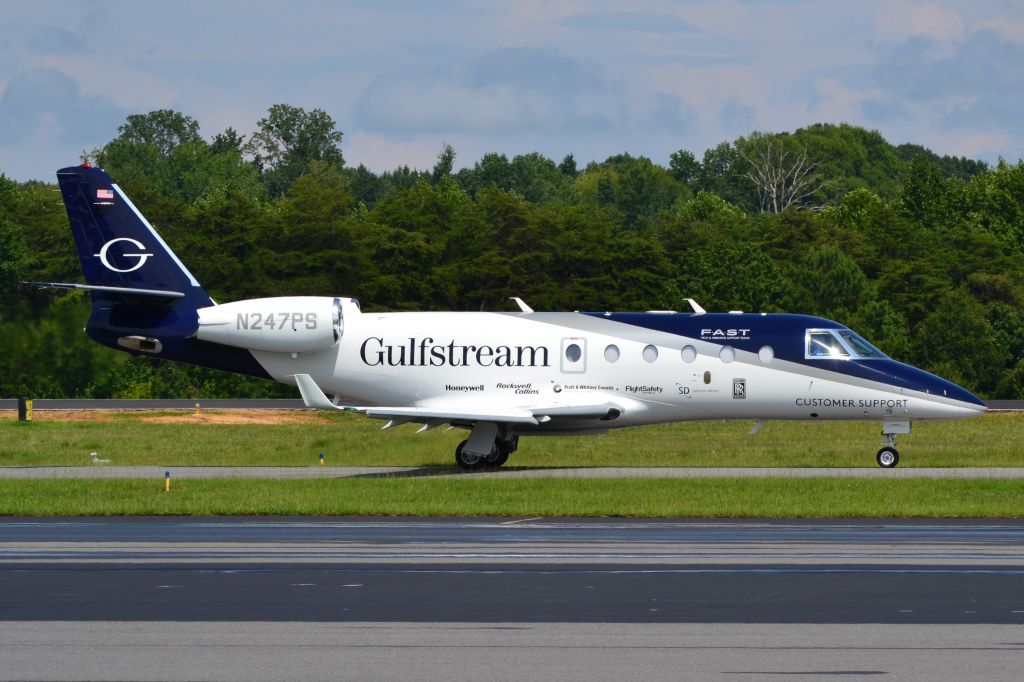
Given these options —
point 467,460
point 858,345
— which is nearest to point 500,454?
point 467,460

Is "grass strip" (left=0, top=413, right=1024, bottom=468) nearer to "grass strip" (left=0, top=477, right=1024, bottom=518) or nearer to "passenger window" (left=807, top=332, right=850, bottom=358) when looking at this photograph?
"passenger window" (left=807, top=332, right=850, bottom=358)

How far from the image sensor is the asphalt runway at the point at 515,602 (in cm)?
1393

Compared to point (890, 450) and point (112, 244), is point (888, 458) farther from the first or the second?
point (112, 244)

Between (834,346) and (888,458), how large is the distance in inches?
107

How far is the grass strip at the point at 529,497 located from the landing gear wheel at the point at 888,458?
355 centimetres

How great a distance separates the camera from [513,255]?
86500 mm

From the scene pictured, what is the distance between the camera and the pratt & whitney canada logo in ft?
121

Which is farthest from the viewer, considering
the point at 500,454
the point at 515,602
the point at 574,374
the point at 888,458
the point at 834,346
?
the point at 500,454

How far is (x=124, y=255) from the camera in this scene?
3678 centimetres

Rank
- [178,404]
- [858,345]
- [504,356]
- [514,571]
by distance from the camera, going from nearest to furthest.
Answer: [514,571]
[858,345]
[504,356]
[178,404]

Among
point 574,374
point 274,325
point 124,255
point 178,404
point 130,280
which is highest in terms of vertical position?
point 124,255

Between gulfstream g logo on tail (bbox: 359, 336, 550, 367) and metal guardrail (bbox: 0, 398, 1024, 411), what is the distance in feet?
86.6

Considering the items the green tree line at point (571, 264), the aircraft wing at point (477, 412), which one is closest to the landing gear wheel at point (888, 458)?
the aircraft wing at point (477, 412)

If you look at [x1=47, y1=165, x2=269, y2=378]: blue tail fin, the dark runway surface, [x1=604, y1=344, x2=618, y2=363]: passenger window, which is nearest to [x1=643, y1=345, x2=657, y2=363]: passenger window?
[x1=604, y1=344, x2=618, y2=363]: passenger window
